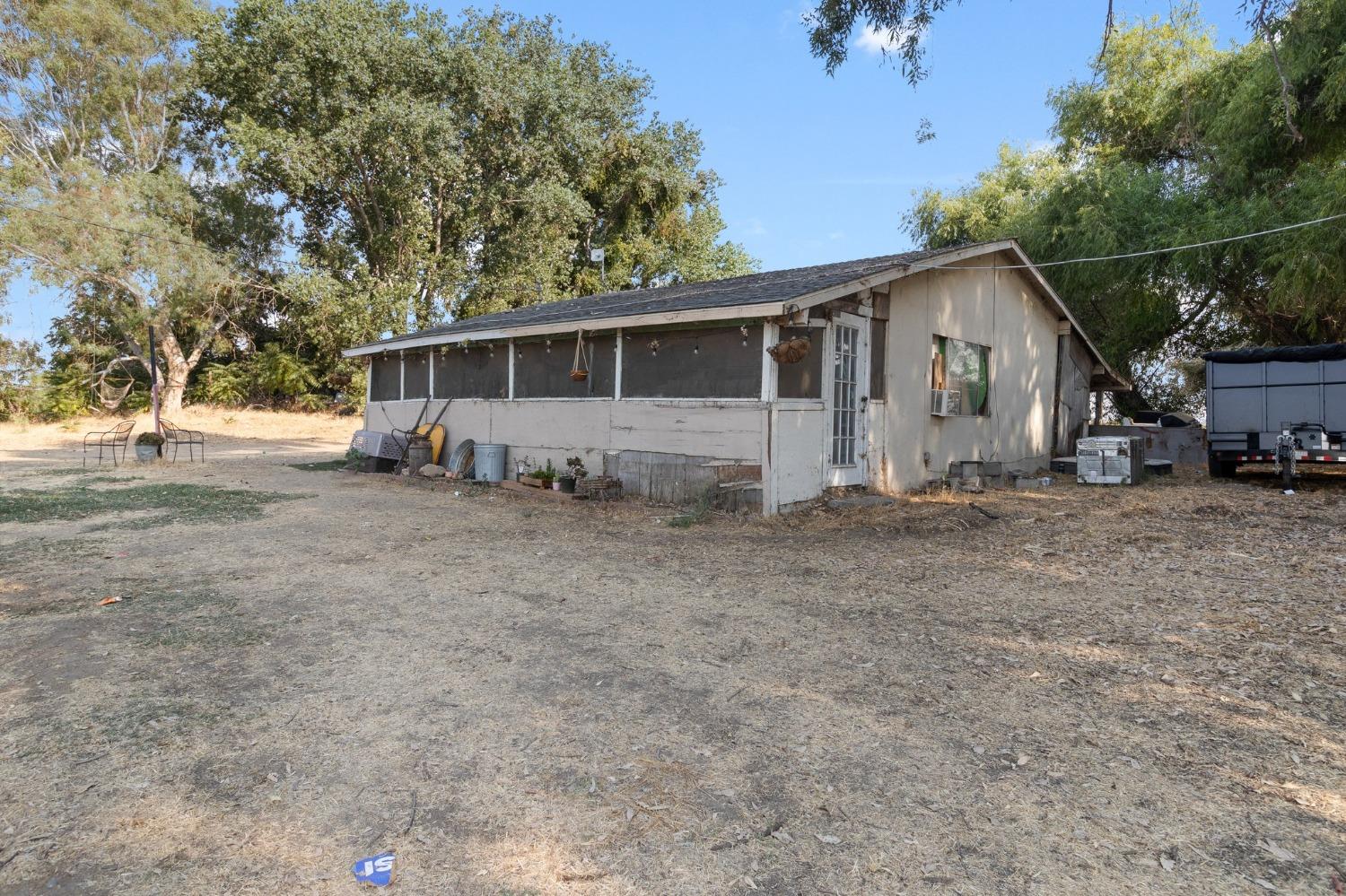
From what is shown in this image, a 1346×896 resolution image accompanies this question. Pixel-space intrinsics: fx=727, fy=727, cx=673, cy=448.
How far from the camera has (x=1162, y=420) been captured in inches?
666

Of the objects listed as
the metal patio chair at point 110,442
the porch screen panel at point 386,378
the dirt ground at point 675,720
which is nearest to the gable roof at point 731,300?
the porch screen panel at point 386,378

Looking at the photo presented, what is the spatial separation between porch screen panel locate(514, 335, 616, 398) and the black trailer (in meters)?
9.81

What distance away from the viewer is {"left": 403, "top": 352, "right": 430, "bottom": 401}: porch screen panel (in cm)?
1504

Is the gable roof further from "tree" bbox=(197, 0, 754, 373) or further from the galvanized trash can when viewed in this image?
"tree" bbox=(197, 0, 754, 373)

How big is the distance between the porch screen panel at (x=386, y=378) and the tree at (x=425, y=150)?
23.7 ft

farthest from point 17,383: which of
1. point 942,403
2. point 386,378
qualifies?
point 942,403

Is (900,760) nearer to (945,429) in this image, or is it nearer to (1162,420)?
(945,429)

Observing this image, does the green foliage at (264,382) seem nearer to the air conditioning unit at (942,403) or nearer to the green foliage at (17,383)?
the green foliage at (17,383)

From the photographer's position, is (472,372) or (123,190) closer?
(472,372)

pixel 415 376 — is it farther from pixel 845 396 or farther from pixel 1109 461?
pixel 1109 461

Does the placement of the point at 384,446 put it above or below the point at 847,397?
below

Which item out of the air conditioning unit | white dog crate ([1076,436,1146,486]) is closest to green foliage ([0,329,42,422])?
the air conditioning unit

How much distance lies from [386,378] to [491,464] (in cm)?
574

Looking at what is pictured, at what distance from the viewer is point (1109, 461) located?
37.6 ft
